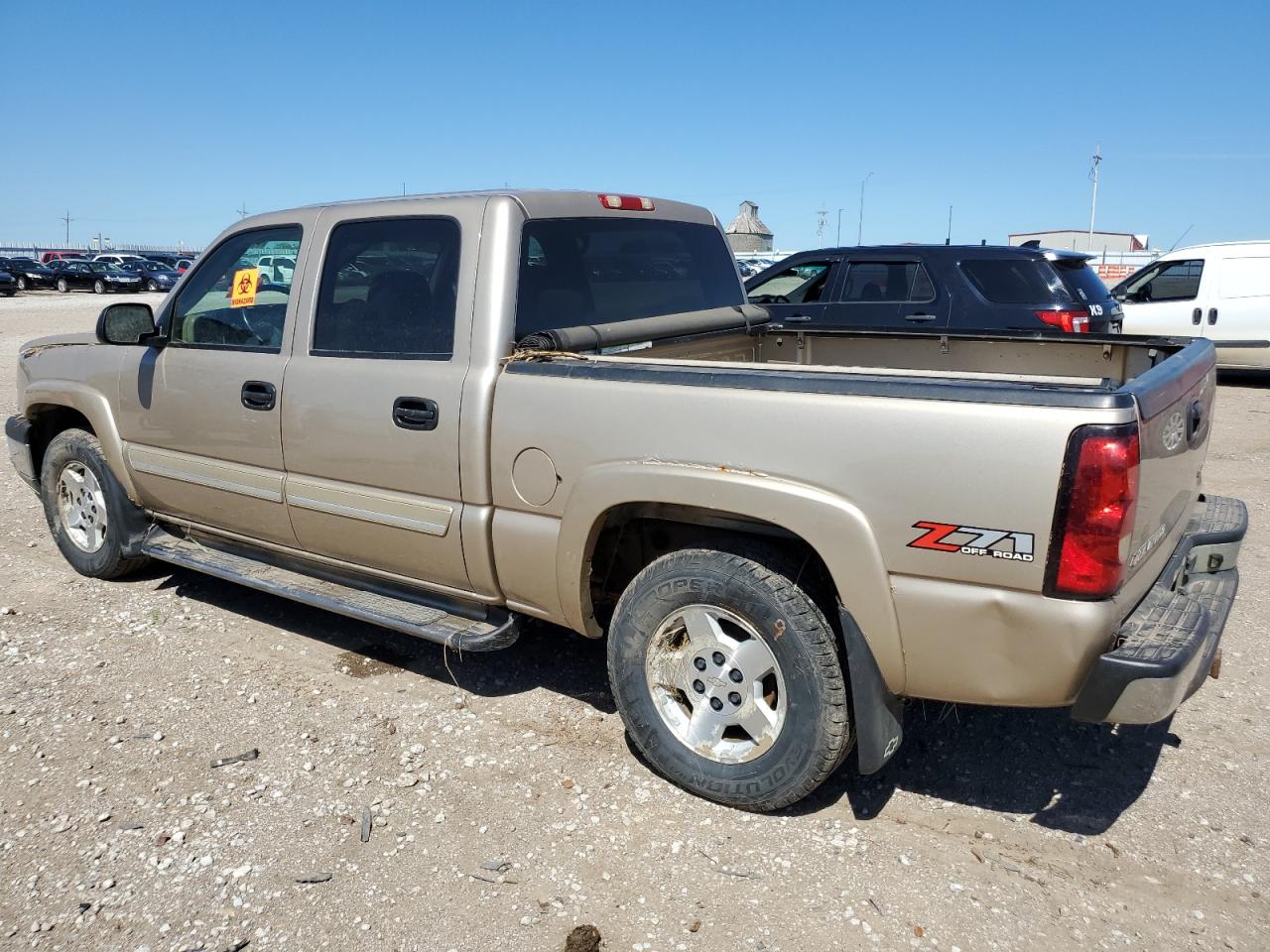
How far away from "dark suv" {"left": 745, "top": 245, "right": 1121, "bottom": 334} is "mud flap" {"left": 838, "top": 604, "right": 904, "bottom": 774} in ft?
18.9

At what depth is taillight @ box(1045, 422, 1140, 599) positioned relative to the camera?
2.47m

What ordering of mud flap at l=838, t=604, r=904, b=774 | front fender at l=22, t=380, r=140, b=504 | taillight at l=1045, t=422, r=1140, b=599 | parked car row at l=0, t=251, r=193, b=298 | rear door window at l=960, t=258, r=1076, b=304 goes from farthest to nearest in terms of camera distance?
1. parked car row at l=0, t=251, r=193, b=298
2. rear door window at l=960, t=258, r=1076, b=304
3. front fender at l=22, t=380, r=140, b=504
4. mud flap at l=838, t=604, r=904, b=774
5. taillight at l=1045, t=422, r=1140, b=599

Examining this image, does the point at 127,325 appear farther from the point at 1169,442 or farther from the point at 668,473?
the point at 1169,442

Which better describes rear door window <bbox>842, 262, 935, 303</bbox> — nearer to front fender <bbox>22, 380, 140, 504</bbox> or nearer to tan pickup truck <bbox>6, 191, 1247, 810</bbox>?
tan pickup truck <bbox>6, 191, 1247, 810</bbox>

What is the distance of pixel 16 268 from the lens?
123 feet

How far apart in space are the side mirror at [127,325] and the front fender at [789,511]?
2.54 meters

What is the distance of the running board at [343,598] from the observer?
371 centimetres

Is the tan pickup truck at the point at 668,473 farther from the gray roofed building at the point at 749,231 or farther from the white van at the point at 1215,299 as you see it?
the gray roofed building at the point at 749,231

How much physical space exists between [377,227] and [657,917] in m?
2.77

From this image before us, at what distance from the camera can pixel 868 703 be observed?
2895 mm

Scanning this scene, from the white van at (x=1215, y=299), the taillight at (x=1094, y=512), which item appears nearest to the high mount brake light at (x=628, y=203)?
the taillight at (x=1094, y=512)

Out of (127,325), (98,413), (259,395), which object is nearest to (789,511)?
(259,395)

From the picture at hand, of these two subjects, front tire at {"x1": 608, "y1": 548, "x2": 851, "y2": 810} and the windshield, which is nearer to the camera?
front tire at {"x1": 608, "y1": 548, "x2": 851, "y2": 810}

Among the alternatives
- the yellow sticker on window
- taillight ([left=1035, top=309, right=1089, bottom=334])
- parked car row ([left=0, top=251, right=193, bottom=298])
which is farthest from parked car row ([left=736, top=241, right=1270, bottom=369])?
parked car row ([left=0, top=251, right=193, bottom=298])
